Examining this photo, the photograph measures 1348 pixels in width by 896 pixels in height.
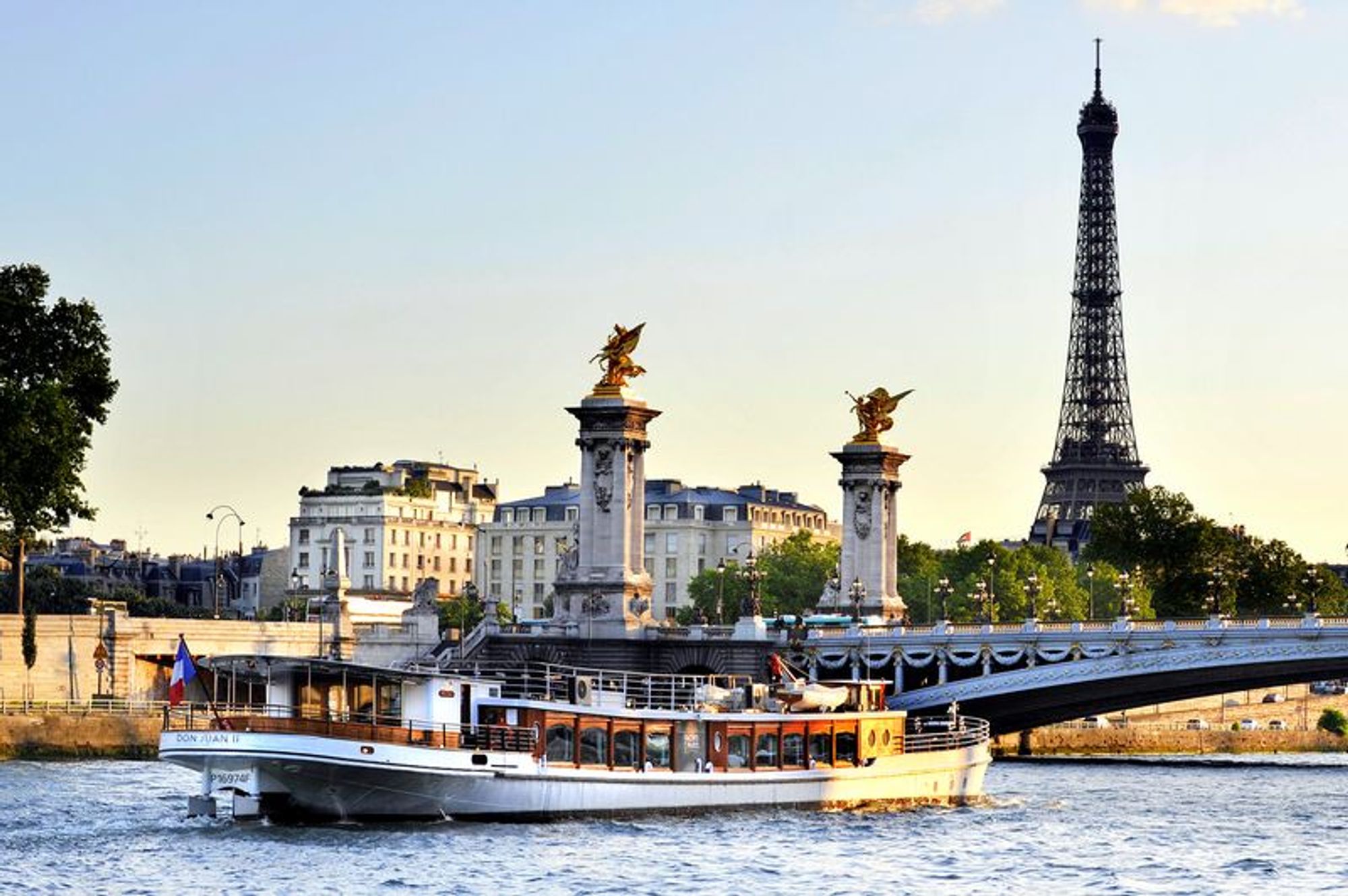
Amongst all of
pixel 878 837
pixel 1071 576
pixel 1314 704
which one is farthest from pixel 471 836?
pixel 1071 576

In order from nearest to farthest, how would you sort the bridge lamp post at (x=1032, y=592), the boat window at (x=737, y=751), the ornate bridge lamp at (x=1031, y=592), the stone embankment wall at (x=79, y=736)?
the boat window at (x=737, y=751), the stone embankment wall at (x=79, y=736), the bridge lamp post at (x=1032, y=592), the ornate bridge lamp at (x=1031, y=592)

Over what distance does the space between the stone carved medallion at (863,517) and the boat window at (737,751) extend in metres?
50.4

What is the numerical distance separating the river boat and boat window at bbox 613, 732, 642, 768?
0.04m

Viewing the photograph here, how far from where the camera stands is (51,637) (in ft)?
345

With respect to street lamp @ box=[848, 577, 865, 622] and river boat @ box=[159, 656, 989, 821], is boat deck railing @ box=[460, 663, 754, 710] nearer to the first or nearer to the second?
river boat @ box=[159, 656, 989, 821]

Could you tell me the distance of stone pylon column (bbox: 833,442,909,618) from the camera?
411 ft

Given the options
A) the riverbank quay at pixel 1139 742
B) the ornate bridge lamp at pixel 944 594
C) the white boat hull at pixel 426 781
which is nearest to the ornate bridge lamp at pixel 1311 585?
the riverbank quay at pixel 1139 742

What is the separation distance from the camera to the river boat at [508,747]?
6650cm

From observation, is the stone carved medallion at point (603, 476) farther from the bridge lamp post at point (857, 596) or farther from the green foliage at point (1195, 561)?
the green foliage at point (1195, 561)

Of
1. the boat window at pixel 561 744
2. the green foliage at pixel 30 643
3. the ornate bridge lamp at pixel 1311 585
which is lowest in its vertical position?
the boat window at pixel 561 744

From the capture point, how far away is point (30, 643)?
104 m

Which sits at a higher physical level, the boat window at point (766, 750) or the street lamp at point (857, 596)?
the street lamp at point (857, 596)

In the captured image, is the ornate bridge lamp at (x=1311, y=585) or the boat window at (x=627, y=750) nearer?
the boat window at (x=627, y=750)

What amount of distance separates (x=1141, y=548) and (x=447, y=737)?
308 feet
